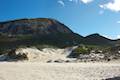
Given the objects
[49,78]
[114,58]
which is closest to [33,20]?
[114,58]

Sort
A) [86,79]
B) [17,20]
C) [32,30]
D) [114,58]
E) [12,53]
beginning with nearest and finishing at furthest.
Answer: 1. [86,79]
2. [114,58]
3. [12,53]
4. [32,30]
5. [17,20]

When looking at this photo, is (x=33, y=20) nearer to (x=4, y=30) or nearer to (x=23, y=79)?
(x=4, y=30)

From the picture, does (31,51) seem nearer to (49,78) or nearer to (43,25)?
(49,78)

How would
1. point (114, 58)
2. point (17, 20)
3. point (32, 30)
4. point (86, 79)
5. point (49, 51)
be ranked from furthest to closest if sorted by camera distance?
point (17, 20) → point (32, 30) → point (49, 51) → point (114, 58) → point (86, 79)

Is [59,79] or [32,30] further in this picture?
[32,30]

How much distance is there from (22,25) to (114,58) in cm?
8021

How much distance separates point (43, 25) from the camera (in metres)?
112

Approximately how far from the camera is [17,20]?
118 meters

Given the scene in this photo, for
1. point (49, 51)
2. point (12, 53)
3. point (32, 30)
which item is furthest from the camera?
point (32, 30)

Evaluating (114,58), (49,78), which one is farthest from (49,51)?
(49,78)

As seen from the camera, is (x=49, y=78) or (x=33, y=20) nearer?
(x=49, y=78)

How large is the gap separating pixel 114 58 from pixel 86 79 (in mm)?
18473

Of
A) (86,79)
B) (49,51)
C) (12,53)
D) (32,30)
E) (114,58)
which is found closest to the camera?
(86,79)

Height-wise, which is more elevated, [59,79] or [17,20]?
[17,20]
